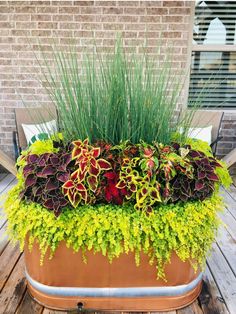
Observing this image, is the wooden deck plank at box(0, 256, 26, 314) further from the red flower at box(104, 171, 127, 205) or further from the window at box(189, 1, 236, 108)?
the window at box(189, 1, 236, 108)

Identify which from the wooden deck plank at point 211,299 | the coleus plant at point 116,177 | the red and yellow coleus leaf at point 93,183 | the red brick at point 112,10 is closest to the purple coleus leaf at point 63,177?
the coleus plant at point 116,177

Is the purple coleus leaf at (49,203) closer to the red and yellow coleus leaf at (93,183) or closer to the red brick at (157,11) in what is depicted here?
the red and yellow coleus leaf at (93,183)

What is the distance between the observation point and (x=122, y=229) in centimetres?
164

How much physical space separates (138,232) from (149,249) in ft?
0.41

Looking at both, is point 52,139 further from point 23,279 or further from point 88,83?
point 23,279

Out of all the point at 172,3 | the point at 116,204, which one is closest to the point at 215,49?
the point at 172,3

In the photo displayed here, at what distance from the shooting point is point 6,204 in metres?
1.86

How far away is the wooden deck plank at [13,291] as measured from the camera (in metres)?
1.88

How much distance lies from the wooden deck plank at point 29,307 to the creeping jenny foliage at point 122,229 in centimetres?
42

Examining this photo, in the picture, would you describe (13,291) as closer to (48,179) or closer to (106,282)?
(106,282)

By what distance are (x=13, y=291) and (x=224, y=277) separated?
4.49ft

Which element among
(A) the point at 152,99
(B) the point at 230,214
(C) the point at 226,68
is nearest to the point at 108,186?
(A) the point at 152,99

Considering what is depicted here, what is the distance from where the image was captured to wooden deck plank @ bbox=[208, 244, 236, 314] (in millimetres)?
1977

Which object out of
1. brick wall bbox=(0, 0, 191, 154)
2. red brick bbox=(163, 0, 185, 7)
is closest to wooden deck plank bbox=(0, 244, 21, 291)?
Result: brick wall bbox=(0, 0, 191, 154)
